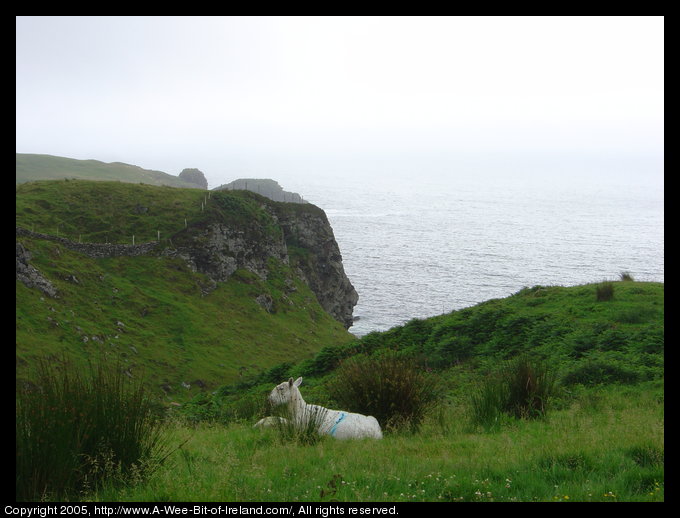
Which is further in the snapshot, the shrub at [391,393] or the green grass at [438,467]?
the shrub at [391,393]

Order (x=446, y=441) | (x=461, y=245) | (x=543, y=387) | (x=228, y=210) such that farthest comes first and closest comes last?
(x=461, y=245), (x=228, y=210), (x=543, y=387), (x=446, y=441)

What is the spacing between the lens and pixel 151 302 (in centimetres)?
6109

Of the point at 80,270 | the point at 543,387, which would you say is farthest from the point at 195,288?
the point at 543,387

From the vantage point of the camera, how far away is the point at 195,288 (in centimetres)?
6862

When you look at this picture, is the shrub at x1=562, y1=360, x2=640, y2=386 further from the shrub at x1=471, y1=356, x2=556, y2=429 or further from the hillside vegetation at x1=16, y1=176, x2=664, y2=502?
the shrub at x1=471, y1=356, x2=556, y2=429

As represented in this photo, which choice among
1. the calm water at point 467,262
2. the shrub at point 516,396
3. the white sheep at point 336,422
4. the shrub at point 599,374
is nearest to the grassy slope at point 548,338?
the shrub at point 599,374

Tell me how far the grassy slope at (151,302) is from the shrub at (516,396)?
3393 centimetres

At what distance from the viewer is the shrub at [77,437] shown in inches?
237

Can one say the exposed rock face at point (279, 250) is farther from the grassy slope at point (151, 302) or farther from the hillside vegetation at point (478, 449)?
the hillside vegetation at point (478, 449)

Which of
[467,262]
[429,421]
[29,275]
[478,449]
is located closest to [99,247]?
[29,275]
